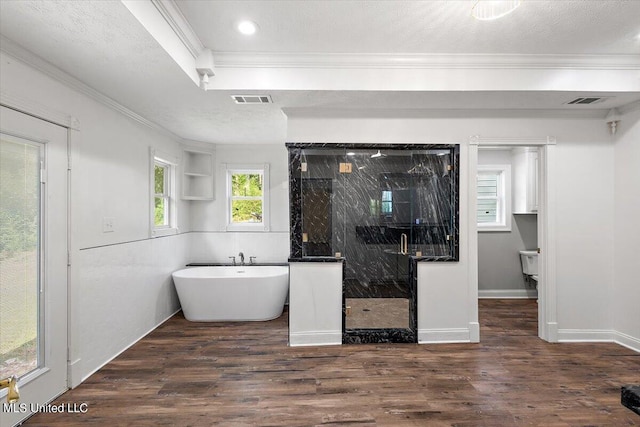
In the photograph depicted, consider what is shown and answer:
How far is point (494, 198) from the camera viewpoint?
5039mm

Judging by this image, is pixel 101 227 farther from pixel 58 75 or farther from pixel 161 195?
pixel 161 195

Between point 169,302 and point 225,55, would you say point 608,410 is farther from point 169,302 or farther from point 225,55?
point 169,302

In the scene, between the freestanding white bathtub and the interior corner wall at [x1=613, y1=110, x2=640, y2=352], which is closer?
the interior corner wall at [x1=613, y1=110, x2=640, y2=352]

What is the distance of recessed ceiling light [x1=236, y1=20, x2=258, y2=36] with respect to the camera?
216 cm

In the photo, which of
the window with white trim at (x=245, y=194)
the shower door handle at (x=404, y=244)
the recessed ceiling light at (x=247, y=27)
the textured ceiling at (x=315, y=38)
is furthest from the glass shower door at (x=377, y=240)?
the window with white trim at (x=245, y=194)

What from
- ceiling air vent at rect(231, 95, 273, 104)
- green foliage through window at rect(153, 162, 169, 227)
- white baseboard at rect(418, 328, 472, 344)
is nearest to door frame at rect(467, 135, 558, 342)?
white baseboard at rect(418, 328, 472, 344)

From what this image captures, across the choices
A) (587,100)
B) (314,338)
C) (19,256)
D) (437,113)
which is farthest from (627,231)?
(19,256)

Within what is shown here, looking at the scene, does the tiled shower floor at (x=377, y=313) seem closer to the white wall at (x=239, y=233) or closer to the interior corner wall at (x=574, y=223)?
the interior corner wall at (x=574, y=223)

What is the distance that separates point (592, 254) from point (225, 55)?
3.99m

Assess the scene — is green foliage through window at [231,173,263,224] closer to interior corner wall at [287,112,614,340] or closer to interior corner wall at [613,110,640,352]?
interior corner wall at [287,112,614,340]

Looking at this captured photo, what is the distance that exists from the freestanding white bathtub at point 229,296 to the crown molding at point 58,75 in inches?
77.3

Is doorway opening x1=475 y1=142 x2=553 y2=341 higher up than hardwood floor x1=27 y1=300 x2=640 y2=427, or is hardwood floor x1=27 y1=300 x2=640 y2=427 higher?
doorway opening x1=475 y1=142 x2=553 y2=341

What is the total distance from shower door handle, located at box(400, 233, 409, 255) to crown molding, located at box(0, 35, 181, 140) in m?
2.99

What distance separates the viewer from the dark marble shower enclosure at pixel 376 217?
320cm
